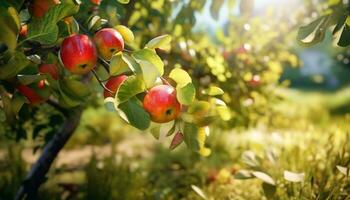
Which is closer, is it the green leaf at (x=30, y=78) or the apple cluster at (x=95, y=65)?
the apple cluster at (x=95, y=65)

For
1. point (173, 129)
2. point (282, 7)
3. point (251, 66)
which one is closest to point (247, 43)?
point (251, 66)

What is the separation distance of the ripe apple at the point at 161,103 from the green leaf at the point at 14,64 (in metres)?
0.40

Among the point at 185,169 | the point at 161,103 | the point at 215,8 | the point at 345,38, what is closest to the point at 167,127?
the point at 161,103

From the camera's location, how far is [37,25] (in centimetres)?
151

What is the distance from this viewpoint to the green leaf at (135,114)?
1.35 metres

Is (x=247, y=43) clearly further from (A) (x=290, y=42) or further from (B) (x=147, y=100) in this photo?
(B) (x=147, y=100)

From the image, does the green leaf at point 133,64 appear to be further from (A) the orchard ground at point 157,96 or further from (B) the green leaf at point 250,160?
(B) the green leaf at point 250,160

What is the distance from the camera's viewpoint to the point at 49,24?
1.50 m

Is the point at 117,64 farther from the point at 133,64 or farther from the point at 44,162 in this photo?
the point at 44,162

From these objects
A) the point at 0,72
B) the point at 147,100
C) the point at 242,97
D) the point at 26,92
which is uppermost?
the point at 147,100

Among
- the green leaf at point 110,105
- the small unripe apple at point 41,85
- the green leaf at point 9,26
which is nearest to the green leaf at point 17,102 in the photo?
the small unripe apple at point 41,85

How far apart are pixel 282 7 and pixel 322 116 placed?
409cm

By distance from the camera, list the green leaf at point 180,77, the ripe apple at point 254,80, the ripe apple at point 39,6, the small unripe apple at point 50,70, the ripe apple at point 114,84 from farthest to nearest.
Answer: the ripe apple at point 254,80 < the small unripe apple at point 50,70 < the ripe apple at point 39,6 < the ripe apple at point 114,84 < the green leaf at point 180,77

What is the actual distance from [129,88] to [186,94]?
165mm
